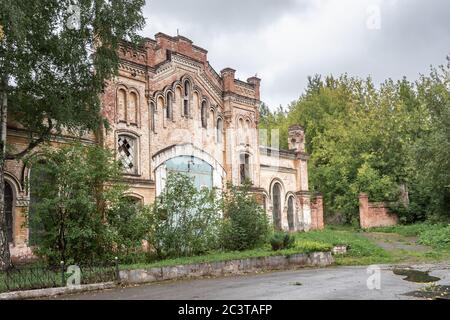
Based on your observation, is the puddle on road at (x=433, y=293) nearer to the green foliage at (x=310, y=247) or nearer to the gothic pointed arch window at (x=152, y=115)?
the green foliage at (x=310, y=247)

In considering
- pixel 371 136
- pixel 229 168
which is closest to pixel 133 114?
pixel 229 168

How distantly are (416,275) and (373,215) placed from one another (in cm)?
2006

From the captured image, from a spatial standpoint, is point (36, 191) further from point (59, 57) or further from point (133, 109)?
point (133, 109)

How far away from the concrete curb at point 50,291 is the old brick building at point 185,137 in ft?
15.6

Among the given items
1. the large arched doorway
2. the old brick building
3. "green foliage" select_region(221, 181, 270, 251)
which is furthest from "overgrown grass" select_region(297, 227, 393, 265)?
the old brick building

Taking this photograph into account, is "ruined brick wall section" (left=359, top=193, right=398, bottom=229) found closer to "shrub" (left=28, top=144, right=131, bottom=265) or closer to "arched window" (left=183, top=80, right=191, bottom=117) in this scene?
"arched window" (left=183, top=80, right=191, bottom=117)

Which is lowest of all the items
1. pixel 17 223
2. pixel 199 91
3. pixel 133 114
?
pixel 17 223

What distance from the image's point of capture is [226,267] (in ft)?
56.2

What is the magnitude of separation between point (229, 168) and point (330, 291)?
1586cm

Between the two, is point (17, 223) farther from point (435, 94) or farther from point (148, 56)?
point (435, 94)

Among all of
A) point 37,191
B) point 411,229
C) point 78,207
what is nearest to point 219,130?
point 78,207

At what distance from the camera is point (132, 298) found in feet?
38.2

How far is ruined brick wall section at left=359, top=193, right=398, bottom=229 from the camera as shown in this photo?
34844 millimetres

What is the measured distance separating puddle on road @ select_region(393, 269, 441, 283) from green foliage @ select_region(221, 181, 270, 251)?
563 centimetres
